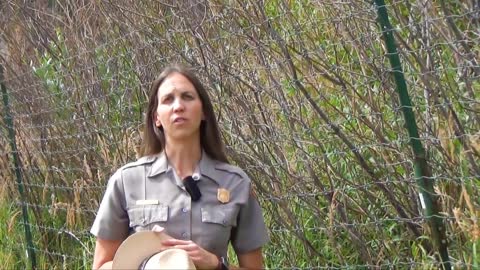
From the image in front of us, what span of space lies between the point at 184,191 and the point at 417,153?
1.02 metres

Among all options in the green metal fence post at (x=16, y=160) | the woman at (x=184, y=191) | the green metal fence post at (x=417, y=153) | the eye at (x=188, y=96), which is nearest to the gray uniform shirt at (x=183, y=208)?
the woman at (x=184, y=191)

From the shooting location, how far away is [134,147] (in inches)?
259

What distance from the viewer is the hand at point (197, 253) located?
3945 mm

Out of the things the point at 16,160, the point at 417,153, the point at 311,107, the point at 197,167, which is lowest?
the point at 16,160

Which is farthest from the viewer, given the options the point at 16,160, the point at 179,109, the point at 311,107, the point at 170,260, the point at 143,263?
the point at 16,160

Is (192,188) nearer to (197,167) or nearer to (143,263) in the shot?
(197,167)

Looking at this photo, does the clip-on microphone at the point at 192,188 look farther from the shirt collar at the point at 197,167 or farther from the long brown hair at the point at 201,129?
the long brown hair at the point at 201,129

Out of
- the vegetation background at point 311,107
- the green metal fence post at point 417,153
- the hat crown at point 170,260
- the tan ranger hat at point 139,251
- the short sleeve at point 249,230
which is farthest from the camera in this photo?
the vegetation background at point 311,107

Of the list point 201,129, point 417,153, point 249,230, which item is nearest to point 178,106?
point 201,129

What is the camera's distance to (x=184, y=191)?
13.7ft

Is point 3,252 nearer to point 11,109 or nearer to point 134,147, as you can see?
point 11,109

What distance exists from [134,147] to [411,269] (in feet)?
7.43

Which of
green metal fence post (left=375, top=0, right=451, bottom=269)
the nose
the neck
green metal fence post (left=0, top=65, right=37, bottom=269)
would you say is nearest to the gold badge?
the neck

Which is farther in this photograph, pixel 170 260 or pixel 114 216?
pixel 114 216
